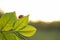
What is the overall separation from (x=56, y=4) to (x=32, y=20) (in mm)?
186

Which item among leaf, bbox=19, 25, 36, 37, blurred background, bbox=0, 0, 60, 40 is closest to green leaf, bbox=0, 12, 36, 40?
leaf, bbox=19, 25, 36, 37

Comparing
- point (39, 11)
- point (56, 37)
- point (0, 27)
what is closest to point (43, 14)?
point (39, 11)

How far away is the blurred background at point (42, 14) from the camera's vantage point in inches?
27.0

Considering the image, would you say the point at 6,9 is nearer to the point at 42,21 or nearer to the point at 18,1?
the point at 18,1

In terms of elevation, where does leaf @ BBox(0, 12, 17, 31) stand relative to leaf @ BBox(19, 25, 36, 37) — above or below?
above

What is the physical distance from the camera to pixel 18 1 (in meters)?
0.69

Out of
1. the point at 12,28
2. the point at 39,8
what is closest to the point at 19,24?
→ the point at 12,28

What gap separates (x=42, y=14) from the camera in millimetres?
750

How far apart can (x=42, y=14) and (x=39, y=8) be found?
0.04 metres

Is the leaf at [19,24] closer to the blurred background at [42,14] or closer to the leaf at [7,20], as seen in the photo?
the leaf at [7,20]

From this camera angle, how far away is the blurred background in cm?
69

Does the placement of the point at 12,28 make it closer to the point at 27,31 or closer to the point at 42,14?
the point at 27,31

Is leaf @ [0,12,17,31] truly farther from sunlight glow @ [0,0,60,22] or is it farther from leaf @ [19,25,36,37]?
sunlight glow @ [0,0,60,22]

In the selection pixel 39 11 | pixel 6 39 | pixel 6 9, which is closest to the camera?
pixel 6 39
